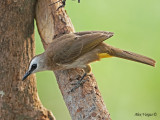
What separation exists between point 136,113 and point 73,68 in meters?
1.50

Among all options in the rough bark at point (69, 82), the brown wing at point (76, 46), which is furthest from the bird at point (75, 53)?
the rough bark at point (69, 82)

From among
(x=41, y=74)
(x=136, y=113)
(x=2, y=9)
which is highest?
(x=2, y=9)

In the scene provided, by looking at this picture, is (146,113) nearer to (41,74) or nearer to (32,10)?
(41,74)

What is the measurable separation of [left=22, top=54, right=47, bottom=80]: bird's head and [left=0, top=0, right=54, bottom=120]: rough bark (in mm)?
167

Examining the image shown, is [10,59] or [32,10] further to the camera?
[32,10]

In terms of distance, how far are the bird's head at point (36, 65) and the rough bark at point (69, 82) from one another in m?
0.20

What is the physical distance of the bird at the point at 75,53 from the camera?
3654 millimetres

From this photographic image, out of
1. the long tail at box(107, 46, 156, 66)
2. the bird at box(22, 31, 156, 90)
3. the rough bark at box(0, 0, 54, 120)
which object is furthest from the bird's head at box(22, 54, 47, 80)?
the long tail at box(107, 46, 156, 66)

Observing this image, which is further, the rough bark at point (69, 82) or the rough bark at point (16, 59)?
the rough bark at point (16, 59)

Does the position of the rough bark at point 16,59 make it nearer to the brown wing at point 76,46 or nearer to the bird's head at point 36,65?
the bird's head at point 36,65

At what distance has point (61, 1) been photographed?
3.96m

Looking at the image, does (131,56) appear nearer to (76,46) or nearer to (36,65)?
(76,46)

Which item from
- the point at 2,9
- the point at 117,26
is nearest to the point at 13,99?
the point at 2,9

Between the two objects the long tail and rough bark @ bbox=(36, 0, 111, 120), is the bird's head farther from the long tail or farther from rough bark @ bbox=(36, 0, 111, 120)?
the long tail
